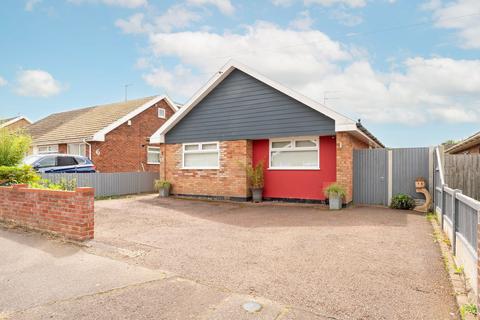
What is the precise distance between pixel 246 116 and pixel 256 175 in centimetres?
241

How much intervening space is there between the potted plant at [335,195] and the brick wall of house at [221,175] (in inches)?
136

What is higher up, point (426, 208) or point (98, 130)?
point (98, 130)

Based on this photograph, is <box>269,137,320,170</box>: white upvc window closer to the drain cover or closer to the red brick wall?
the red brick wall

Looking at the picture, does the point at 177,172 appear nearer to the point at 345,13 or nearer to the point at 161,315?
the point at 345,13

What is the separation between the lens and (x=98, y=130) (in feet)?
60.2

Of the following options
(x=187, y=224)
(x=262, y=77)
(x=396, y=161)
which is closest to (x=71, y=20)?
(x=262, y=77)

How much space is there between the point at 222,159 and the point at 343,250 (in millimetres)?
8109

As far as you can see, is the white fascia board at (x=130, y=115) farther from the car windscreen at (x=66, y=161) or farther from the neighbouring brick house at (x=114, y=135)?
the car windscreen at (x=66, y=161)

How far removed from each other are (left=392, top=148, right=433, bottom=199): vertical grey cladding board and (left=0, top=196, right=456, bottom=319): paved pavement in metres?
3.27

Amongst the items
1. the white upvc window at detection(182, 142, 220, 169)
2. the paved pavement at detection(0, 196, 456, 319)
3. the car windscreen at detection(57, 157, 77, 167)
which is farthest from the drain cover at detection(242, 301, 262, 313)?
the car windscreen at detection(57, 157, 77, 167)

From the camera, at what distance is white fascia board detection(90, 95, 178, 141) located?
17797 mm

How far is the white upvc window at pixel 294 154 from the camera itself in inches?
458

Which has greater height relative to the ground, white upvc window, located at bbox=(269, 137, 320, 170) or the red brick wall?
white upvc window, located at bbox=(269, 137, 320, 170)

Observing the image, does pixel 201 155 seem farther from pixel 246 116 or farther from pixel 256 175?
pixel 256 175
